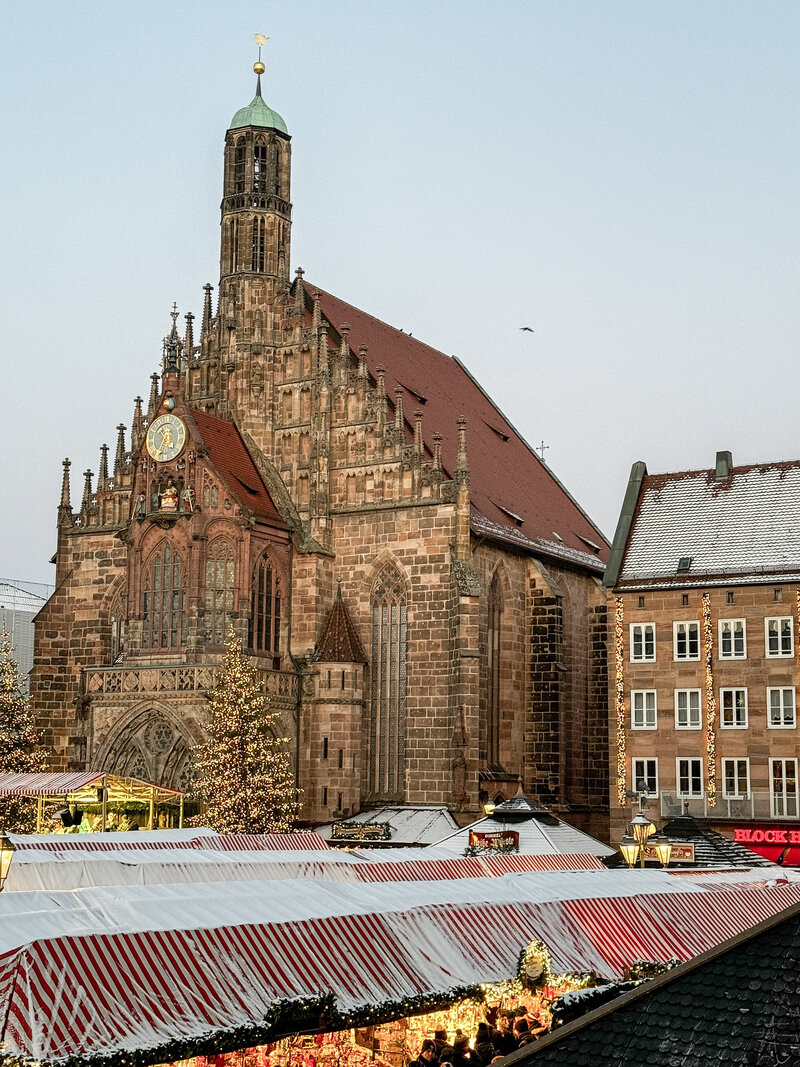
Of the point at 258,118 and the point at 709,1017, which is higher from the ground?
the point at 258,118

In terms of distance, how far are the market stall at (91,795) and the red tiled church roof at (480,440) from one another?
13580 mm

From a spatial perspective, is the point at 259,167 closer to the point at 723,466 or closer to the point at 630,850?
the point at 723,466

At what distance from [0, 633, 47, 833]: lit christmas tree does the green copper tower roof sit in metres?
20.4

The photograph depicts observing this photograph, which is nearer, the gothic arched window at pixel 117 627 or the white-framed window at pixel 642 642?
the white-framed window at pixel 642 642

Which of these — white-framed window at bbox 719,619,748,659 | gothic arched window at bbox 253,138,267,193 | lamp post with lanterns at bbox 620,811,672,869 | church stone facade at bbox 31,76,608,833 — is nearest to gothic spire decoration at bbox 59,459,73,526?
church stone facade at bbox 31,76,608,833

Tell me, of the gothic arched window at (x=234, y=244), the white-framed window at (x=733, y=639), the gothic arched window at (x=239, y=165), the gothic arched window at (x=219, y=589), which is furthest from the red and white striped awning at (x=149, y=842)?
the gothic arched window at (x=239, y=165)

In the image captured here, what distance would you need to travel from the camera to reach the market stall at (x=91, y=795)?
125 ft

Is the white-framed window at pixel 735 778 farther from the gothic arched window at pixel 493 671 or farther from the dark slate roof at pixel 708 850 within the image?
the gothic arched window at pixel 493 671

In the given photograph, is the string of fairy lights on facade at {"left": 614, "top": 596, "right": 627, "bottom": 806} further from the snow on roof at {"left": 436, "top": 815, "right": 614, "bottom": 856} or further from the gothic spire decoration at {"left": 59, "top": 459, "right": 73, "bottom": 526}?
the gothic spire decoration at {"left": 59, "top": 459, "right": 73, "bottom": 526}

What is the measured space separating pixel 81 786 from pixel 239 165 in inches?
938

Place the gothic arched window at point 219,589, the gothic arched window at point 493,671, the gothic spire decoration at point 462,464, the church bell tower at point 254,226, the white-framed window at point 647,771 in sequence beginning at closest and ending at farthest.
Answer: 1. the white-framed window at point 647,771
2. the gothic spire decoration at point 462,464
3. the gothic arched window at point 219,589
4. the gothic arched window at point 493,671
5. the church bell tower at point 254,226

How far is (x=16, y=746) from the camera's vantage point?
4581 centimetres

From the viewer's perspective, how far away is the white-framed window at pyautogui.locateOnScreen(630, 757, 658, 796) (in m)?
42.1

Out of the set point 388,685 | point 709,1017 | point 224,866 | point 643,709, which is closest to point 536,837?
→ point 224,866
